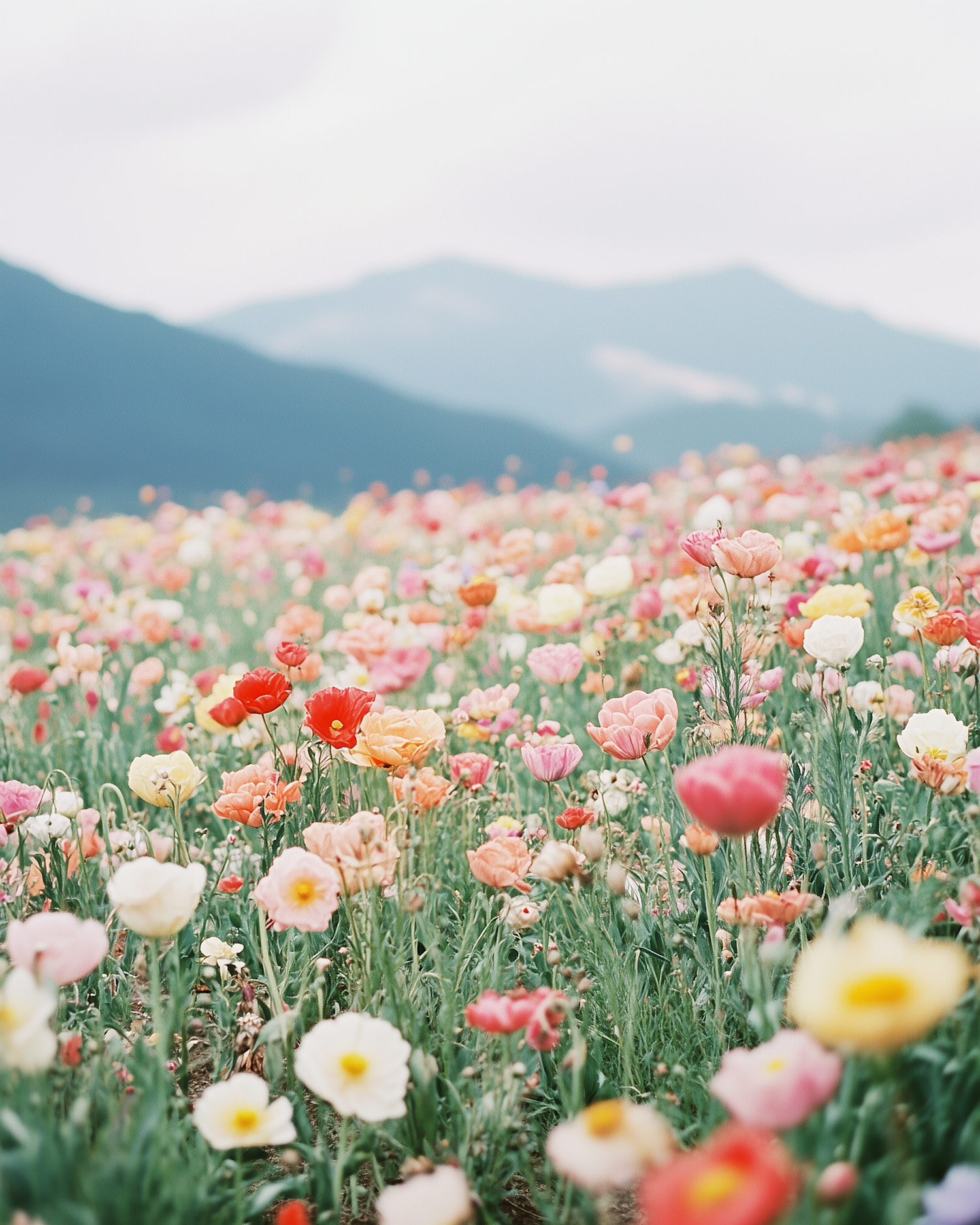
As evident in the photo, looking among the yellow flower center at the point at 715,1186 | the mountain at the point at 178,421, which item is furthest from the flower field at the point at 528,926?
the mountain at the point at 178,421

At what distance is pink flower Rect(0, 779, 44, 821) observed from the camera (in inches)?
73.3

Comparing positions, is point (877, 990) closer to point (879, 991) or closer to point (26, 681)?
point (879, 991)

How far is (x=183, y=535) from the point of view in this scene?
21.0 ft

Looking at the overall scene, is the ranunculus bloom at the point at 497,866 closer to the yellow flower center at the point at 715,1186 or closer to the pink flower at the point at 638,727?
the pink flower at the point at 638,727

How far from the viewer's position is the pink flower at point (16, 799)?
1862mm

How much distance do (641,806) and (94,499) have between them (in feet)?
50.5

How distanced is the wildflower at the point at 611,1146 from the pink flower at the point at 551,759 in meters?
0.95

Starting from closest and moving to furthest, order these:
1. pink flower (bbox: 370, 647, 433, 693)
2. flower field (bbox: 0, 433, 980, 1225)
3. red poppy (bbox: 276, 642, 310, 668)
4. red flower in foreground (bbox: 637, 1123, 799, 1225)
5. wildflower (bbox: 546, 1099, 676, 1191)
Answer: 1. red flower in foreground (bbox: 637, 1123, 799, 1225)
2. wildflower (bbox: 546, 1099, 676, 1191)
3. flower field (bbox: 0, 433, 980, 1225)
4. red poppy (bbox: 276, 642, 310, 668)
5. pink flower (bbox: 370, 647, 433, 693)

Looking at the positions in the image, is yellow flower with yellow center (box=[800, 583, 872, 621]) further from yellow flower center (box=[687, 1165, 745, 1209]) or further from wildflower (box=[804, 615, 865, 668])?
yellow flower center (box=[687, 1165, 745, 1209])

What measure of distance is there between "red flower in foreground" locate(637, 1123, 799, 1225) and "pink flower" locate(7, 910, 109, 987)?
0.77 metres

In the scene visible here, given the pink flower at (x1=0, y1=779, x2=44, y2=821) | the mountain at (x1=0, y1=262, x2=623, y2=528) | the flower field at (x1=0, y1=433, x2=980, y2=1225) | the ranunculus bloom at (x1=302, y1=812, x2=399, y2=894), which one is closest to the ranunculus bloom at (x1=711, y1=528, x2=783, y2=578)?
the flower field at (x1=0, y1=433, x2=980, y2=1225)

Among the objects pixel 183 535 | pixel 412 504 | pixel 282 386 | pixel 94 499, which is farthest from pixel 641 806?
pixel 282 386

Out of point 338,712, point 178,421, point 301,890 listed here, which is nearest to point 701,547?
point 338,712

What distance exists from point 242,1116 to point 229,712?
106 cm
